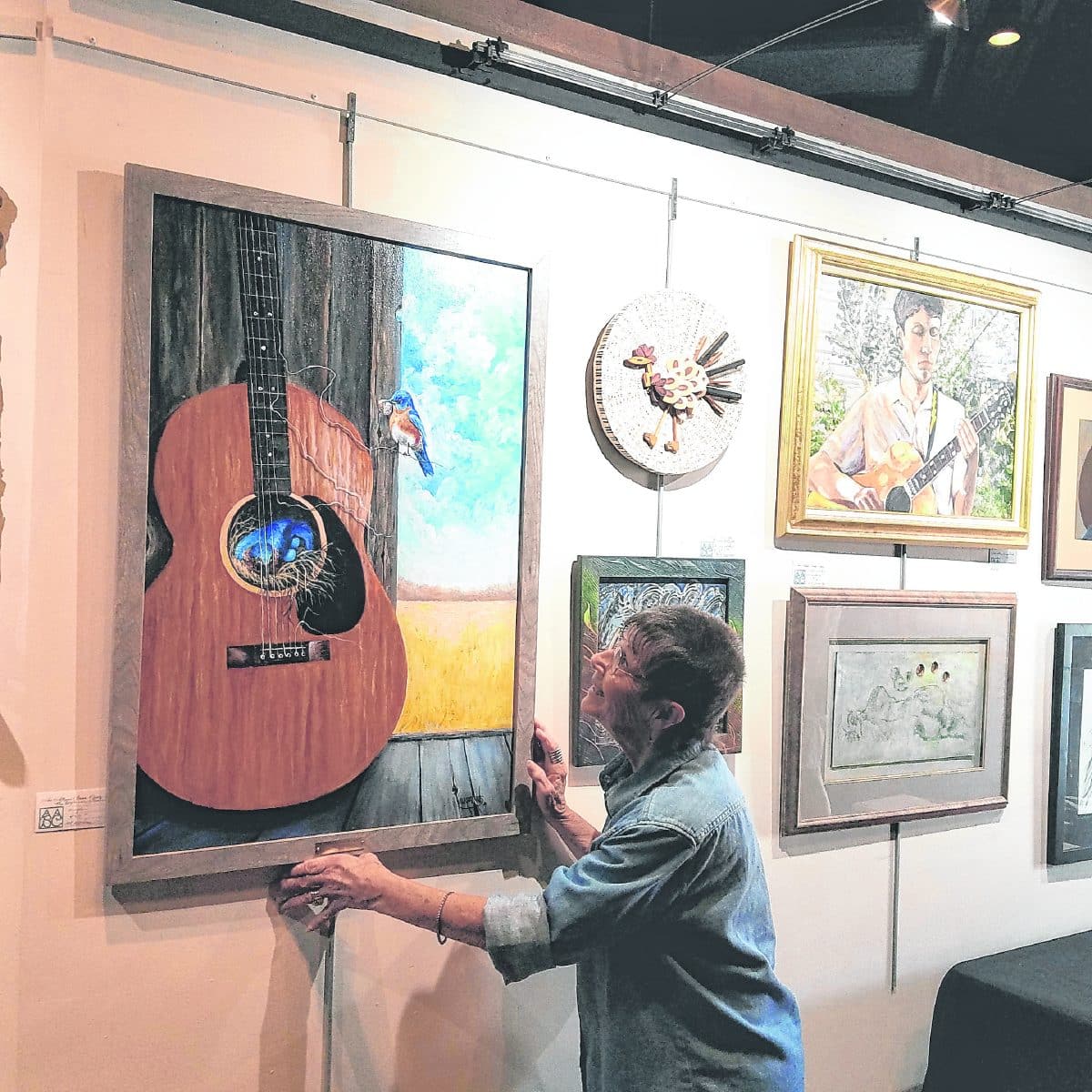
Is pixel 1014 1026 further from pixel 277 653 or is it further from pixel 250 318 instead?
pixel 250 318

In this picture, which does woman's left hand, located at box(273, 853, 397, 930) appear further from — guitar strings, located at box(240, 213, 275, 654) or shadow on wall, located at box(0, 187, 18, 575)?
shadow on wall, located at box(0, 187, 18, 575)

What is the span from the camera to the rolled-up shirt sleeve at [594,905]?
4.78ft

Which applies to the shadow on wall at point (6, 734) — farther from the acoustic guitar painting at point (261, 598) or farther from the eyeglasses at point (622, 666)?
the eyeglasses at point (622, 666)

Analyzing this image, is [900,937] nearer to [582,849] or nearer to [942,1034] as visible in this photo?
[942,1034]

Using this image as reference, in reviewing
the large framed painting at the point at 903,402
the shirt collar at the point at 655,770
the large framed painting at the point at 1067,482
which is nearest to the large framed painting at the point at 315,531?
the shirt collar at the point at 655,770

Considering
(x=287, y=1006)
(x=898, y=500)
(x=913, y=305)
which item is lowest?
(x=287, y=1006)

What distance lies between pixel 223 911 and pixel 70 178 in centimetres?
106

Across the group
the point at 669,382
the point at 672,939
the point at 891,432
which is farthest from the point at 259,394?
the point at 891,432

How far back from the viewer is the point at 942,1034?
2.33 meters

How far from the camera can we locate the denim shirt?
4.82 feet

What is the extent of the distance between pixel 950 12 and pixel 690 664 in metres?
1.48

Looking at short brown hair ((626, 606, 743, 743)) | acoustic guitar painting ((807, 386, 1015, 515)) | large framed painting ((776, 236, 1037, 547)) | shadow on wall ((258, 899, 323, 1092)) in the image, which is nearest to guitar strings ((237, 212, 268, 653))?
shadow on wall ((258, 899, 323, 1092))

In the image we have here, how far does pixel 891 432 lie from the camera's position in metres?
2.31

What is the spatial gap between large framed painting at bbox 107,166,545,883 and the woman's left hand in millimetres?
42
